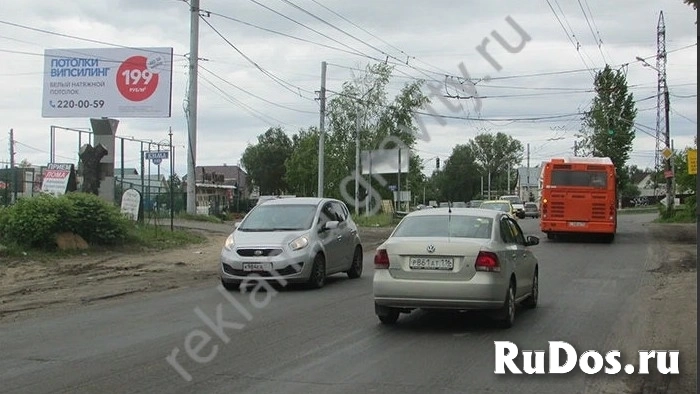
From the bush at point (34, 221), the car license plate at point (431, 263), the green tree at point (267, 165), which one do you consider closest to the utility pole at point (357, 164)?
the bush at point (34, 221)

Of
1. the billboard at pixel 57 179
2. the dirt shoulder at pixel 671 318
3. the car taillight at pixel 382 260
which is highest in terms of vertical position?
the billboard at pixel 57 179

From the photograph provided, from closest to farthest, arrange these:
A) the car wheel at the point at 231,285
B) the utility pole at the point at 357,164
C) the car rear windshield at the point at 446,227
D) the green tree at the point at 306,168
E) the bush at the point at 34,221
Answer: the car rear windshield at the point at 446,227 < the car wheel at the point at 231,285 < the bush at the point at 34,221 < the utility pole at the point at 357,164 < the green tree at the point at 306,168

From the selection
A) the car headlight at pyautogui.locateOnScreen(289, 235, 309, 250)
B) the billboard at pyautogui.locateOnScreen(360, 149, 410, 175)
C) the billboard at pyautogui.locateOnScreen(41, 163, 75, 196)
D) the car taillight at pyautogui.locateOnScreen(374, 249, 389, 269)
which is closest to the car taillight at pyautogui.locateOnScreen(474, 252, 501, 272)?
the car taillight at pyautogui.locateOnScreen(374, 249, 389, 269)

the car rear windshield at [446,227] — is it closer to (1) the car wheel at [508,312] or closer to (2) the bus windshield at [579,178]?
(1) the car wheel at [508,312]

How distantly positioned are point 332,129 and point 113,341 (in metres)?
50.0

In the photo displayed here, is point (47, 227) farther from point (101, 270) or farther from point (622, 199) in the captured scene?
point (622, 199)

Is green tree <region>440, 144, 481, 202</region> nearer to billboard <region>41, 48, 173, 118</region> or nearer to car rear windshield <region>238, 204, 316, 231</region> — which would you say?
billboard <region>41, 48, 173, 118</region>

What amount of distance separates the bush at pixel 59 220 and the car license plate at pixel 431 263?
14318mm

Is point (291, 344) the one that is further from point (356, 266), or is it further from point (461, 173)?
point (461, 173)

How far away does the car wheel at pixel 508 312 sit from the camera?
997cm

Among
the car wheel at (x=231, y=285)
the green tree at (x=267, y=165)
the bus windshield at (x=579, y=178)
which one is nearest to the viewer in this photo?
the car wheel at (x=231, y=285)

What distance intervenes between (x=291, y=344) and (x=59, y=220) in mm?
14505

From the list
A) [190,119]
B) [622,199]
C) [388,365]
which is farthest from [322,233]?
[622,199]

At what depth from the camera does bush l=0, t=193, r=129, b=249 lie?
21188 millimetres
